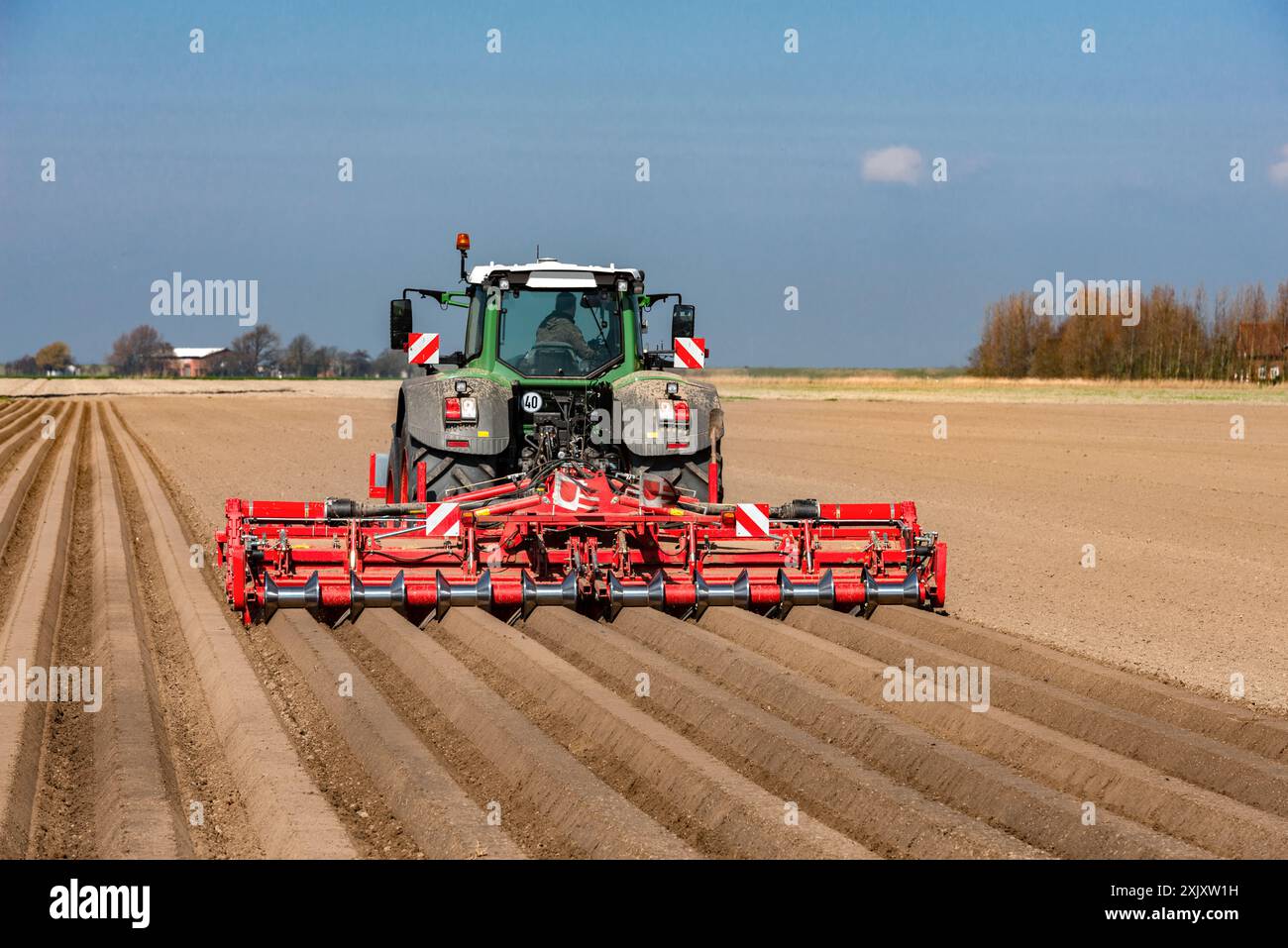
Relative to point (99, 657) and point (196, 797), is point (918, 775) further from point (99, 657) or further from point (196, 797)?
point (99, 657)

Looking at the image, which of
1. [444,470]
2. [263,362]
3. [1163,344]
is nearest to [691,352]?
[444,470]

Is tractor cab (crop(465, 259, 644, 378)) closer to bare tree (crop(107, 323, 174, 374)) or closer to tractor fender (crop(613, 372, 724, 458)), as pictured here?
tractor fender (crop(613, 372, 724, 458))

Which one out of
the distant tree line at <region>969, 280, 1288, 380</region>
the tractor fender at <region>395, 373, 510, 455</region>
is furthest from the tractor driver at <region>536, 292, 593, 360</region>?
the distant tree line at <region>969, 280, 1288, 380</region>

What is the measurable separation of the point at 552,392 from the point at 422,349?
38.0 inches

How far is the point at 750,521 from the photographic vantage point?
8.36 meters

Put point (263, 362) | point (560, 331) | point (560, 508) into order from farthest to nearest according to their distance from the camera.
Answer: point (263, 362), point (560, 331), point (560, 508)

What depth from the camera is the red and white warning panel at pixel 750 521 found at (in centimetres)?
833

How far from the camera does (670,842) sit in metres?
4.30

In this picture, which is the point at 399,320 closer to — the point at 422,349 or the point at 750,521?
the point at 422,349

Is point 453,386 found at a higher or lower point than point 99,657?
higher

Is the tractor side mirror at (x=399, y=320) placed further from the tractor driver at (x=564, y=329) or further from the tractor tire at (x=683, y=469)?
the tractor tire at (x=683, y=469)

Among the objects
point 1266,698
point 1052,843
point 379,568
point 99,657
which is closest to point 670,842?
point 1052,843

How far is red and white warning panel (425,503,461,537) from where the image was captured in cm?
819
